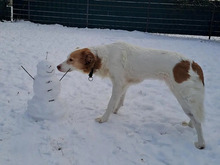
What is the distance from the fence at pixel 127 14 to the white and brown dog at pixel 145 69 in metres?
10.9

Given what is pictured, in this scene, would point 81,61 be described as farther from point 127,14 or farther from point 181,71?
point 127,14

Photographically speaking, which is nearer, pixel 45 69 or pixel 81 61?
→ pixel 45 69

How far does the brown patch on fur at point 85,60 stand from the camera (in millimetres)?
3895

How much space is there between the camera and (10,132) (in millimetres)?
3383

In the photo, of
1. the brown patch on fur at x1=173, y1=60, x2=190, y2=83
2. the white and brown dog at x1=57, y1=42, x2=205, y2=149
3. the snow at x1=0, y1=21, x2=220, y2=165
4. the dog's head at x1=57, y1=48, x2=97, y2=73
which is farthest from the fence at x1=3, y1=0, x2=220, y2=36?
the brown patch on fur at x1=173, y1=60, x2=190, y2=83

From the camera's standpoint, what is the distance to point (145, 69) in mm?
3812

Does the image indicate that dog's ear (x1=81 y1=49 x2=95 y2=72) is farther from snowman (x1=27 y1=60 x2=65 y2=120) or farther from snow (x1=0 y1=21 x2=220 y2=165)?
snow (x1=0 y1=21 x2=220 y2=165)

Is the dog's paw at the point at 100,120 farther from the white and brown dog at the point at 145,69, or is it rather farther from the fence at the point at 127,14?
the fence at the point at 127,14

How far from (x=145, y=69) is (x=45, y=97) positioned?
155 cm

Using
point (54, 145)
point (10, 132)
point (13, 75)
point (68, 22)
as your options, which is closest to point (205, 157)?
point (54, 145)

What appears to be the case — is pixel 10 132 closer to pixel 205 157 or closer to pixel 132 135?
pixel 132 135

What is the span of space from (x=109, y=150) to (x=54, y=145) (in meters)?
0.70

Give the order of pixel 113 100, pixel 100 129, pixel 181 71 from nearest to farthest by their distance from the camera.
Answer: pixel 181 71 → pixel 100 129 → pixel 113 100

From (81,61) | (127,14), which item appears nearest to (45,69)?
(81,61)
